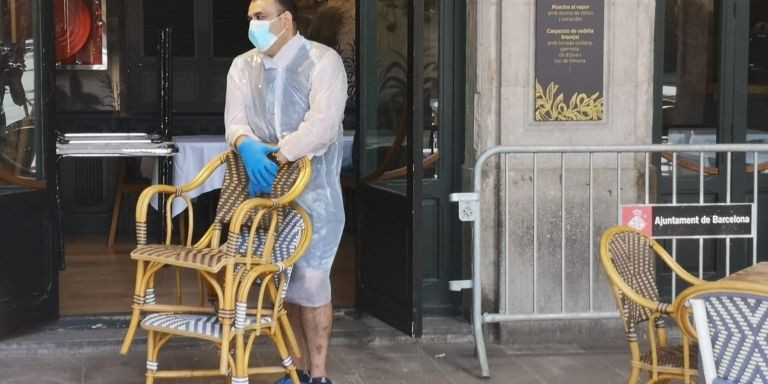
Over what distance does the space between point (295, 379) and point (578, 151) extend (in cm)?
204

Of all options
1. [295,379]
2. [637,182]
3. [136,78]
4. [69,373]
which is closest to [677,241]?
[637,182]

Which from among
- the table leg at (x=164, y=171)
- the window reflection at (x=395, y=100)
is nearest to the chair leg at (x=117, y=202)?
the table leg at (x=164, y=171)

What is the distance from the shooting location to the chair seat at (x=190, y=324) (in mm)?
5043

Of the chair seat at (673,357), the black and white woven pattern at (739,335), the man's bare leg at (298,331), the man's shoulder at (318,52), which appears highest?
the man's shoulder at (318,52)

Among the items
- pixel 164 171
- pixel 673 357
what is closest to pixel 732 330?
pixel 673 357

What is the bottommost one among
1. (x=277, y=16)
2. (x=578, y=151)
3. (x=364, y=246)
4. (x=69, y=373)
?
(x=69, y=373)

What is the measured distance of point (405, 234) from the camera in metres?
6.68

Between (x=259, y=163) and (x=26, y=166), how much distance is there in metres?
2.05

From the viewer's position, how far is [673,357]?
4699 millimetres

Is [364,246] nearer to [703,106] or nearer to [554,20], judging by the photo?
[554,20]

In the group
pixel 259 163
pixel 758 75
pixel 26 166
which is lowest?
pixel 26 166

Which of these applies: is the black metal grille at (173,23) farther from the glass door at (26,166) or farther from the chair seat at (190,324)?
the chair seat at (190,324)

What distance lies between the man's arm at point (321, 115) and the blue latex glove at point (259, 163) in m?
0.06

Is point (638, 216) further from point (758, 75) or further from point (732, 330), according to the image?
point (732, 330)
